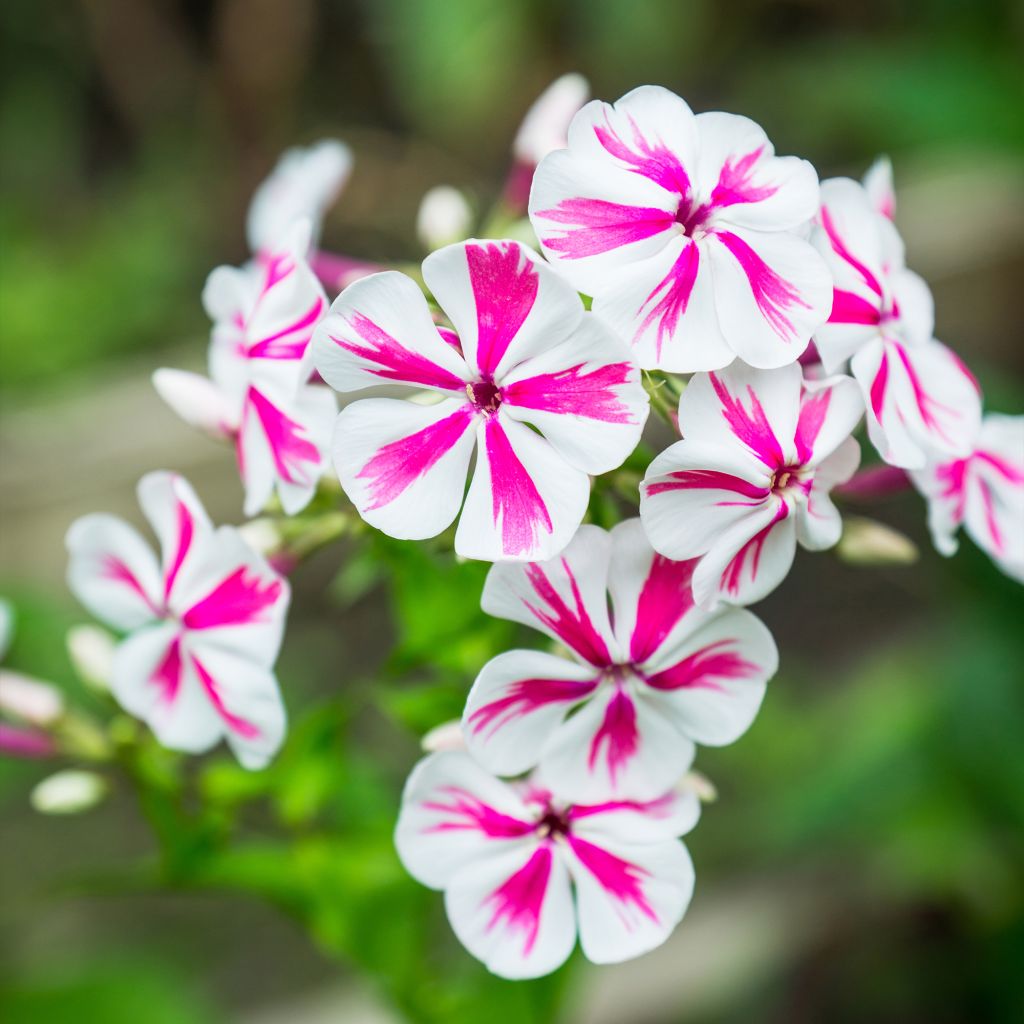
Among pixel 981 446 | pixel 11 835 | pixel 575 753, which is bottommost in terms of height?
pixel 575 753

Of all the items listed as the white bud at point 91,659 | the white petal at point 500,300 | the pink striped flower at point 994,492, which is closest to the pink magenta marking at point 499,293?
the white petal at point 500,300

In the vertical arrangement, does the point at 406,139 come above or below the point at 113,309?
above

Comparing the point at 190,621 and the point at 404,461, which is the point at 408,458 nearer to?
the point at 404,461

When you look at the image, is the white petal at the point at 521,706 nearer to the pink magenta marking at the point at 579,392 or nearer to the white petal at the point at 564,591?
the white petal at the point at 564,591

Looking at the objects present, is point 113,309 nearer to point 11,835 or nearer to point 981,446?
point 11,835

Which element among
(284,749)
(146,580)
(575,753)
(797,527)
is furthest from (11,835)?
(797,527)

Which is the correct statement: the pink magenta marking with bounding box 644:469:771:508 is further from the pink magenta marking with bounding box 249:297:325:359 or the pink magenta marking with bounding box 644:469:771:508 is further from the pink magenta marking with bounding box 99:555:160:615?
the pink magenta marking with bounding box 99:555:160:615
